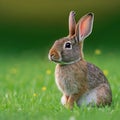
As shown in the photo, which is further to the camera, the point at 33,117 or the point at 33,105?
the point at 33,105

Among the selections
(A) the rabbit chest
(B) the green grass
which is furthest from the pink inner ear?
(B) the green grass

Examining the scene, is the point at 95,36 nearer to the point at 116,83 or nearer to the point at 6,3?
the point at 6,3

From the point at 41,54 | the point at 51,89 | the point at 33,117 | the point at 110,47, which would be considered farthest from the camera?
the point at 110,47

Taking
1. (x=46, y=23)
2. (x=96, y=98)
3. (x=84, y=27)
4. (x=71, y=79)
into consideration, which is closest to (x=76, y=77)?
(x=71, y=79)

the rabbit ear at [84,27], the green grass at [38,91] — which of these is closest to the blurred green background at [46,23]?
the green grass at [38,91]

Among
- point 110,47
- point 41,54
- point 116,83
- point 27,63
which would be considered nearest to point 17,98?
point 116,83

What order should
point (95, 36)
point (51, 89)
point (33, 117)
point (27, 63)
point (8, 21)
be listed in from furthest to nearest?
1. point (8, 21)
2. point (95, 36)
3. point (27, 63)
4. point (51, 89)
5. point (33, 117)

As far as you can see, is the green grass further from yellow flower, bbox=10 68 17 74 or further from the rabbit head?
the rabbit head
